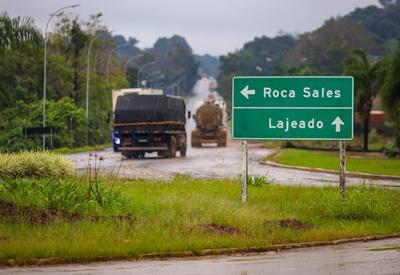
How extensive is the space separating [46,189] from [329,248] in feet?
20.8

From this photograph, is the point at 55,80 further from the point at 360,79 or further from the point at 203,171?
the point at 203,171

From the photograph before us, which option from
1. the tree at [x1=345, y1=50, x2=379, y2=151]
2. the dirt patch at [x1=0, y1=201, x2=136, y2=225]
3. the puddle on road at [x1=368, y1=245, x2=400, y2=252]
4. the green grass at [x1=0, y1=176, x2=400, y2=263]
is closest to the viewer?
the green grass at [x1=0, y1=176, x2=400, y2=263]

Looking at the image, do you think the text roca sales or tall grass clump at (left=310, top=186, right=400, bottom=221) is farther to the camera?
the text roca sales

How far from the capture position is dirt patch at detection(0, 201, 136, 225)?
577 inches

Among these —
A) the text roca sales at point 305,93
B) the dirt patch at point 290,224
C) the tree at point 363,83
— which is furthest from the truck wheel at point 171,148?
the dirt patch at point 290,224

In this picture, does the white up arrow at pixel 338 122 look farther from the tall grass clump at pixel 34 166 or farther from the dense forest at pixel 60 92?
the dense forest at pixel 60 92

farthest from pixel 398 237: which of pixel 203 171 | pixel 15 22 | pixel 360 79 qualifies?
pixel 360 79

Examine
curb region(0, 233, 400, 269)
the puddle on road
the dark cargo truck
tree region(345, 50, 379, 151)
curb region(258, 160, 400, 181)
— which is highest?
tree region(345, 50, 379, 151)

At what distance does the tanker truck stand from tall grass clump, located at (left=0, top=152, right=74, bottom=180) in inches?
1727

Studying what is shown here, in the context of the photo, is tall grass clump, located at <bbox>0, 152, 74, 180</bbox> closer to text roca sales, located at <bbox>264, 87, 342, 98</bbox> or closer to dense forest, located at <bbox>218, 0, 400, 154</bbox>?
text roca sales, located at <bbox>264, 87, 342, 98</bbox>

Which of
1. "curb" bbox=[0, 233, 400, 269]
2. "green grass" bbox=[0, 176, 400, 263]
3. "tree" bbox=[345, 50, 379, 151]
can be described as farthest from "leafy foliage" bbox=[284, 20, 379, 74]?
"curb" bbox=[0, 233, 400, 269]

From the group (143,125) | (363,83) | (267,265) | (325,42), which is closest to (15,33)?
(267,265)

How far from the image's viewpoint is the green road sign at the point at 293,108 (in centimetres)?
1933

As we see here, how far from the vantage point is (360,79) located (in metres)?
62.3
